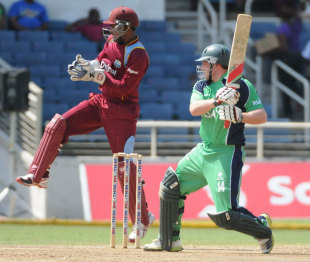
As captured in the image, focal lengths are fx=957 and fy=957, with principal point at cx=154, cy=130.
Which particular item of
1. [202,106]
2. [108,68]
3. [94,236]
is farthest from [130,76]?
[94,236]

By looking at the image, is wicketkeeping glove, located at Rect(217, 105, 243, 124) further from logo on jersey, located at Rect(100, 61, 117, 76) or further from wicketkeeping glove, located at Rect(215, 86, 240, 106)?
logo on jersey, located at Rect(100, 61, 117, 76)

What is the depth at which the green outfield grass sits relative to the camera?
1056 centimetres

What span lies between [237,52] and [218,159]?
975 mm

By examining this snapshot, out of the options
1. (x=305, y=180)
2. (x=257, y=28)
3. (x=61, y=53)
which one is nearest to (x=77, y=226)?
(x=305, y=180)

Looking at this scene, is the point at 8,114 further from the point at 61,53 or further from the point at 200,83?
the point at 200,83

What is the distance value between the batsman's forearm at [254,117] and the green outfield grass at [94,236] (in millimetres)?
2331

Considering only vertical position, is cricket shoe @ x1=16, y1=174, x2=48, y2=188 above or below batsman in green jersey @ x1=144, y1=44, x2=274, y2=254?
below

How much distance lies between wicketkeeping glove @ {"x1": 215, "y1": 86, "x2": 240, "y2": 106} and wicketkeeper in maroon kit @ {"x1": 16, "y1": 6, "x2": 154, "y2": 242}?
139 centimetres

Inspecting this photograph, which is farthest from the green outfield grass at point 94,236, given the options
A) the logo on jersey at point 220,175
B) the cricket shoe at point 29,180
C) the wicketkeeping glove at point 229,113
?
the wicketkeeping glove at point 229,113

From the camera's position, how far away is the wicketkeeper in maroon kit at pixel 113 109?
950 centimetres

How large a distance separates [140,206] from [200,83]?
1356 millimetres

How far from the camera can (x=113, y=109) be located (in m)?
9.61

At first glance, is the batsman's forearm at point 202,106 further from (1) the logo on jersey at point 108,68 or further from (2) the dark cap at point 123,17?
(2) the dark cap at point 123,17

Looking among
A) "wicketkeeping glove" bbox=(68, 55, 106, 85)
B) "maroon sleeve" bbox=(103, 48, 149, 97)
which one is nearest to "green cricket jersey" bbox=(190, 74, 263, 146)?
"maroon sleeve" bbox=(103, 48, 149, 97)
